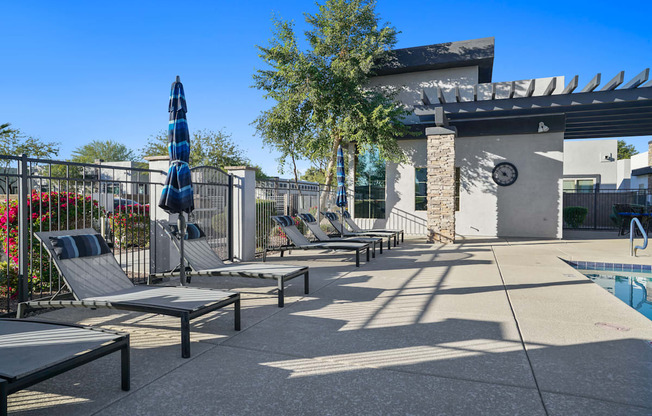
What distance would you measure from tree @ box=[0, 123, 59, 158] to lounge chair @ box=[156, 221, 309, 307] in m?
26.2

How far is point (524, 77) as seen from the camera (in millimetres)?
13453

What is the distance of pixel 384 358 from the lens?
322cm

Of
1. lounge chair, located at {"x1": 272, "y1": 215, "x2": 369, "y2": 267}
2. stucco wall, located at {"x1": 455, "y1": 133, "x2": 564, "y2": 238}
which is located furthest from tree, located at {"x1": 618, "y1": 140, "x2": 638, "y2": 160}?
lounge chair, located at {"x1": 272, "y1": 215, "x2": 369, "y2": 267}

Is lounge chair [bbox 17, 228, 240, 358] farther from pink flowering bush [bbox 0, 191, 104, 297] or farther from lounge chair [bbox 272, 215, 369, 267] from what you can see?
lounge chair [bbox 272, 215, 369, 267]

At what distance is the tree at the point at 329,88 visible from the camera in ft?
44.4

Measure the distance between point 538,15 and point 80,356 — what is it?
16.7m

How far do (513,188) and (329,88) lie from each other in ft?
24.2

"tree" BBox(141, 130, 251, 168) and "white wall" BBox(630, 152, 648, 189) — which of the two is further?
"tree" BBox(141, 130, 251, 168)

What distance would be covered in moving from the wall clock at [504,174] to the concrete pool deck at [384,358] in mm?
8574

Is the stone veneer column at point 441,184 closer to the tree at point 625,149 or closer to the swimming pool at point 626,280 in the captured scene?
the swimming pool at point 626,280

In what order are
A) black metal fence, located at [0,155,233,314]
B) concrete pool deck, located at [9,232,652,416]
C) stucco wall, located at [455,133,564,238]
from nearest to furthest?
1. concrete pool deck, located at [9,232,652,416]
2. black metal fence, located at [0,155,233,314]
3. stucco wall, located at [455,133,564,238]

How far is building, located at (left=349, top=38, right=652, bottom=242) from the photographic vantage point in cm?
1151

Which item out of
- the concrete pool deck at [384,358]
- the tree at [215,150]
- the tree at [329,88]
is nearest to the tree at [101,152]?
the tree at [215,150]

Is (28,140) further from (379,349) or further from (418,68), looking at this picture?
(379,349)
